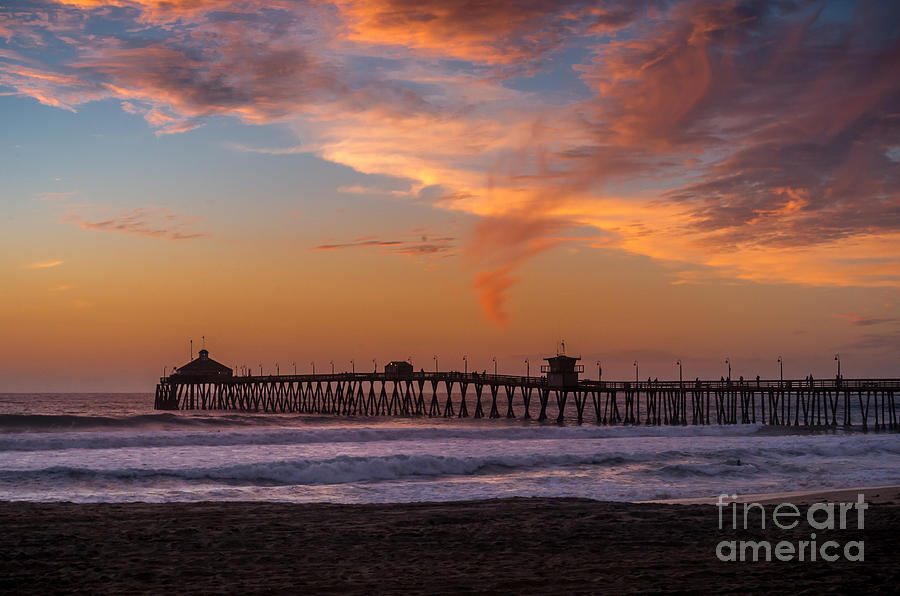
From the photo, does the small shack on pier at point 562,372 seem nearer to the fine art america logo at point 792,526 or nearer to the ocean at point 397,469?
the ocean at point 397,469

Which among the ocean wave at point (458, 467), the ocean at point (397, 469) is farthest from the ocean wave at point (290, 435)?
the ocean wave at point (458, 467)

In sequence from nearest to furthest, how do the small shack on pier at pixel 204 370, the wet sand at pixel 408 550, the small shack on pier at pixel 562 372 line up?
1. the wet sand at pixel 408 550
2. the small shack on pier at pixel 562 372
3. the small shack on pier at pixel 204 370

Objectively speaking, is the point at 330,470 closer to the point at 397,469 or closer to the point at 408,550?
the point at 397,469

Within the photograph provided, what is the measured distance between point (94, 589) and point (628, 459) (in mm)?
22857

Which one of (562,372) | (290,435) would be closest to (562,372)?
(562,372)

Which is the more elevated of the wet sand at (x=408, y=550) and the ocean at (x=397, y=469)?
the wet sand at (x=408, y=550)

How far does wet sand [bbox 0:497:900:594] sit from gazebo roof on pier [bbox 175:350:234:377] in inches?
3218

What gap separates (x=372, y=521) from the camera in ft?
44.7

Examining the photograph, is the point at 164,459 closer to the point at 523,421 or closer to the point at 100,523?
Result: the point at 100,523

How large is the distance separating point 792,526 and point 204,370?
90.0 metres

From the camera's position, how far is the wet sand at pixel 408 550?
29.6 feet

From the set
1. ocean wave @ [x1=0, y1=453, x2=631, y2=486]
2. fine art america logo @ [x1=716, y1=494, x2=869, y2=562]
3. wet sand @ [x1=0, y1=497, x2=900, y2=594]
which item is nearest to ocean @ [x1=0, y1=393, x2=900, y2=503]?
ocean wave @ [x1=0, y1=453, x2=631, y2=486]

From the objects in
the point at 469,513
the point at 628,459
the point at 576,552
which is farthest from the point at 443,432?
the point at 576,552

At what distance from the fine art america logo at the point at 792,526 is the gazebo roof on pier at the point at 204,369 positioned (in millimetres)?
84661
